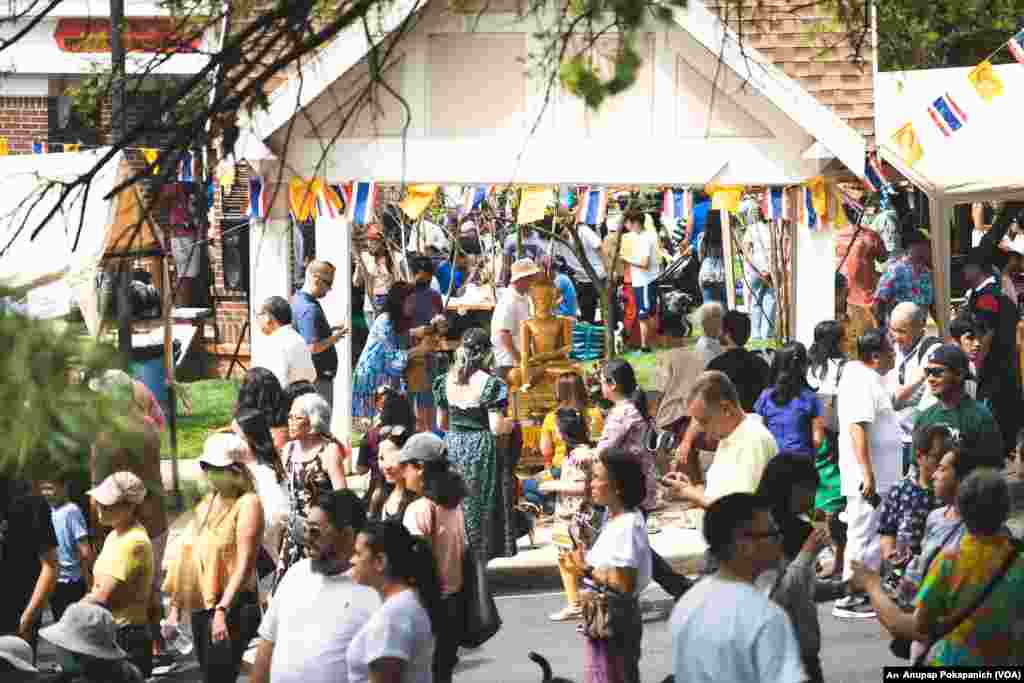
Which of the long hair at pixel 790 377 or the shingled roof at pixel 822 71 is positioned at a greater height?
the shingled roof at pixel 822 71

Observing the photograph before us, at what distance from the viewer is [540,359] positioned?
1511 centimetres

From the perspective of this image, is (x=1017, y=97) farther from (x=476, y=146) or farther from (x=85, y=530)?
(x=85, y=530)

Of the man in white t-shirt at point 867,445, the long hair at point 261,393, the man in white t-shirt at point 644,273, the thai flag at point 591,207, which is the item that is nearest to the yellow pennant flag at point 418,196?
the thai flag at point 591,207

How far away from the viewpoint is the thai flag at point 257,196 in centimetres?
1451

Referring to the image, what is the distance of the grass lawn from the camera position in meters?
16.9

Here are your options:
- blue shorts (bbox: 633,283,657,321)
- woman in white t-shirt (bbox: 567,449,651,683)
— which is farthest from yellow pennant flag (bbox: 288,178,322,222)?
blue shorts (bbox: 633,283,657,321)

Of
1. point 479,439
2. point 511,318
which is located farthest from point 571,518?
point 511,318

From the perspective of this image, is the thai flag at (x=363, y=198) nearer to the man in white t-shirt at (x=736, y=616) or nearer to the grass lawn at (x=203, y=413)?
the grass lawn at (x=203, y=413)

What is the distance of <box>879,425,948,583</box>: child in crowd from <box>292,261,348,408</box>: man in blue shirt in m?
6.08

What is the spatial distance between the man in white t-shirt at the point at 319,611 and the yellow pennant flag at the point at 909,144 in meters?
9.22

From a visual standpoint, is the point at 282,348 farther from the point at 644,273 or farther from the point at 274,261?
the point at 644,273

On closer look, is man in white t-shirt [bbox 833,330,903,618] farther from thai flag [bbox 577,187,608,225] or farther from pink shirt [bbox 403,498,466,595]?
thai flag [bbox 577,187,608,225]

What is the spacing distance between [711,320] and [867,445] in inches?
93.5

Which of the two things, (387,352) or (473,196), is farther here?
(473,196)
